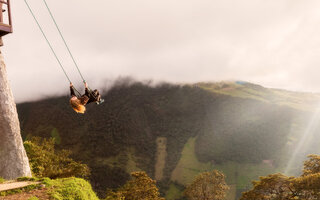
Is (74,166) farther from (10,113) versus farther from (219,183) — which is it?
(219,183)

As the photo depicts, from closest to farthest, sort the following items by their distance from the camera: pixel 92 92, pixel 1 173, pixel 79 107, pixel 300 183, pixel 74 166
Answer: pixel 79 107 < pixel 92 92 < pixel 1 173 < pixel 300 183 < pixel 74 166

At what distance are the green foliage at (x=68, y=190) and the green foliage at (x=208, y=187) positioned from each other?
156ft

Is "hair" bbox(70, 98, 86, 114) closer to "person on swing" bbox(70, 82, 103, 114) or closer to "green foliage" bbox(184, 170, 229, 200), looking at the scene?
"person on swing" bbox(70, 82, 103, 114)

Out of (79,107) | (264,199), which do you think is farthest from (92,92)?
(264,199)

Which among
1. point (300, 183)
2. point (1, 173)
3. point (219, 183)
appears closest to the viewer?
point (1, 173)

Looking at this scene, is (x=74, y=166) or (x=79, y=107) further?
(x=74, y=166)

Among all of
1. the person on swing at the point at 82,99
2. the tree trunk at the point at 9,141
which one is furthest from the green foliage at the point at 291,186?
the tree trunk at the point at 9,141

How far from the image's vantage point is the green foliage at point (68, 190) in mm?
16062

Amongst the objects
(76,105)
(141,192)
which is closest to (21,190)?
(76,105)

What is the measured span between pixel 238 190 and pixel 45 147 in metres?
169

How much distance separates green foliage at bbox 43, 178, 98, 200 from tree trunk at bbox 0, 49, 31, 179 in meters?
11.1

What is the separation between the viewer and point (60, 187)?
17.1 metres

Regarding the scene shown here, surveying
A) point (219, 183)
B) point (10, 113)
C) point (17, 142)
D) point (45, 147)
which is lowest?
point (219, 183)

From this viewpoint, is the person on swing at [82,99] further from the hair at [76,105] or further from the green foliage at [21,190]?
the green foliage at [21,190]
